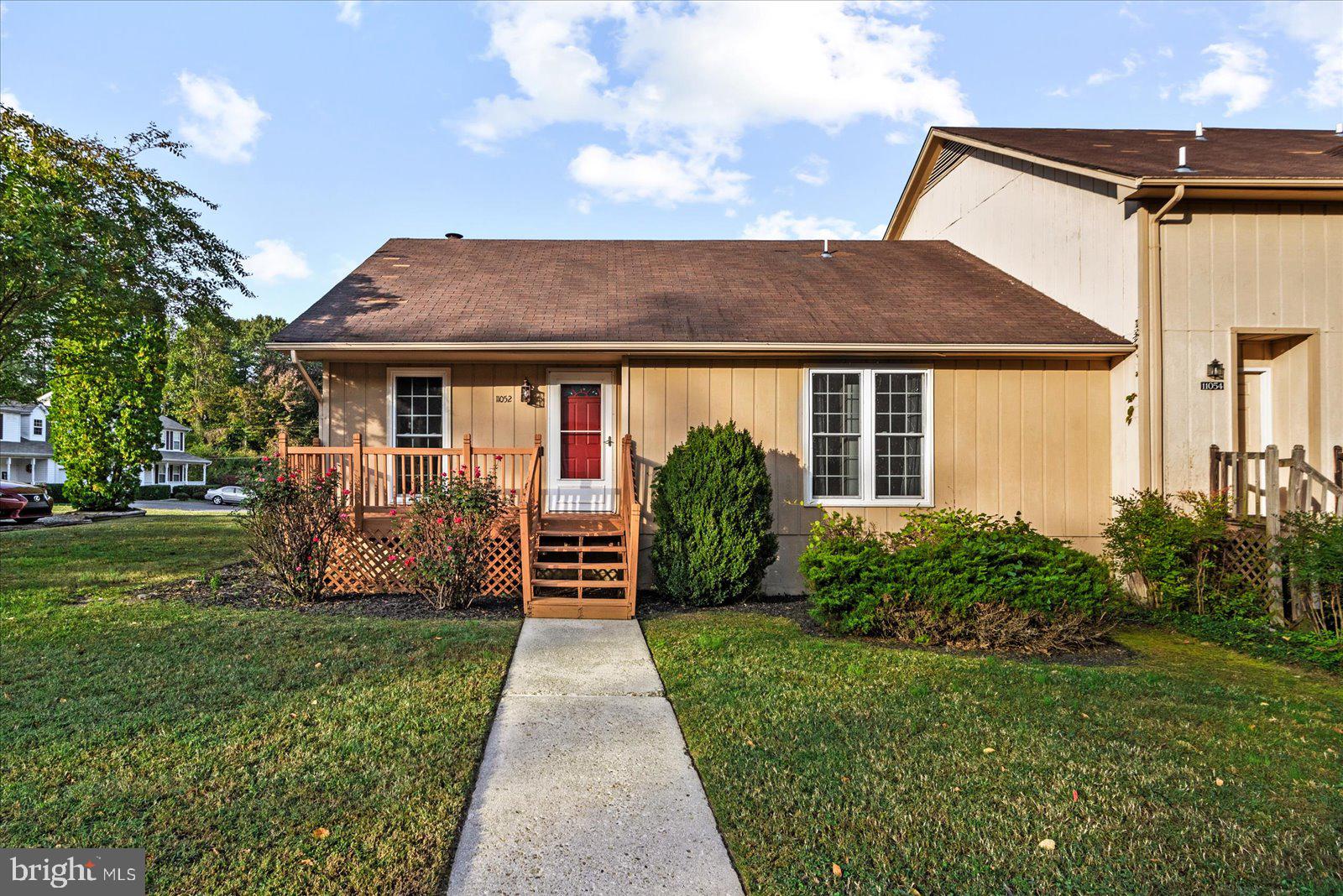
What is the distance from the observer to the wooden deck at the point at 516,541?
6793 mm

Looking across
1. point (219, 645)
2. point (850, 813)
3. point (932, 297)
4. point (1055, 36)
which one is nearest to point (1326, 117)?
point (1055, 36)

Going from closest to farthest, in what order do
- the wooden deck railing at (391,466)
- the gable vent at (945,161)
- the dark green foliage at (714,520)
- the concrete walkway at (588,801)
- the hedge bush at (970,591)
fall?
the concrete walkway at (588,801) < the hedge bush at (970,591) < the dark green foliage at (714,520) < the wooden deck railing at (391,466) < the gable vent at (945,161)

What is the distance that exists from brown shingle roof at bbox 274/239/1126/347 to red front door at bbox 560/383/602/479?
1.06 meters

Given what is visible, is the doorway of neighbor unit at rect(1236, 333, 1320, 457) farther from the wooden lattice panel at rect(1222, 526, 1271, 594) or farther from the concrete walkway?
the concrete walkway

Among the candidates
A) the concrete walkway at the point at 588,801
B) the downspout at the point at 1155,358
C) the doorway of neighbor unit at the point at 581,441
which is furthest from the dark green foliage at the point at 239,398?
the downspout at the point at 1155,358

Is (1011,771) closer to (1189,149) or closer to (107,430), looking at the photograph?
(1189,149)

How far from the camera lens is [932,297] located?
29.9 ft

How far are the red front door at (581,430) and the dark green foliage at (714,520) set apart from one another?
1.95 m

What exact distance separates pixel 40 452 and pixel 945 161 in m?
45.1

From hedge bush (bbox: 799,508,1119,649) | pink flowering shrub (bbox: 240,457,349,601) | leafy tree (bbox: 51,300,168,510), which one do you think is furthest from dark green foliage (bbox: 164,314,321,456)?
hedge bush (bbox: 799,508,1119,649)

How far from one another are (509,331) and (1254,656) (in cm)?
790

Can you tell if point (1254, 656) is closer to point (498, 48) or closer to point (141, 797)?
point (141, 797)

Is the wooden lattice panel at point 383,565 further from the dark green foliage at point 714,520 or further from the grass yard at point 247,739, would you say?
the dark green foliage at point 714,520

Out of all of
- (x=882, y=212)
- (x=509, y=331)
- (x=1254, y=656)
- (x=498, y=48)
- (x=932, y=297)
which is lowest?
(x=1254, y=656)
